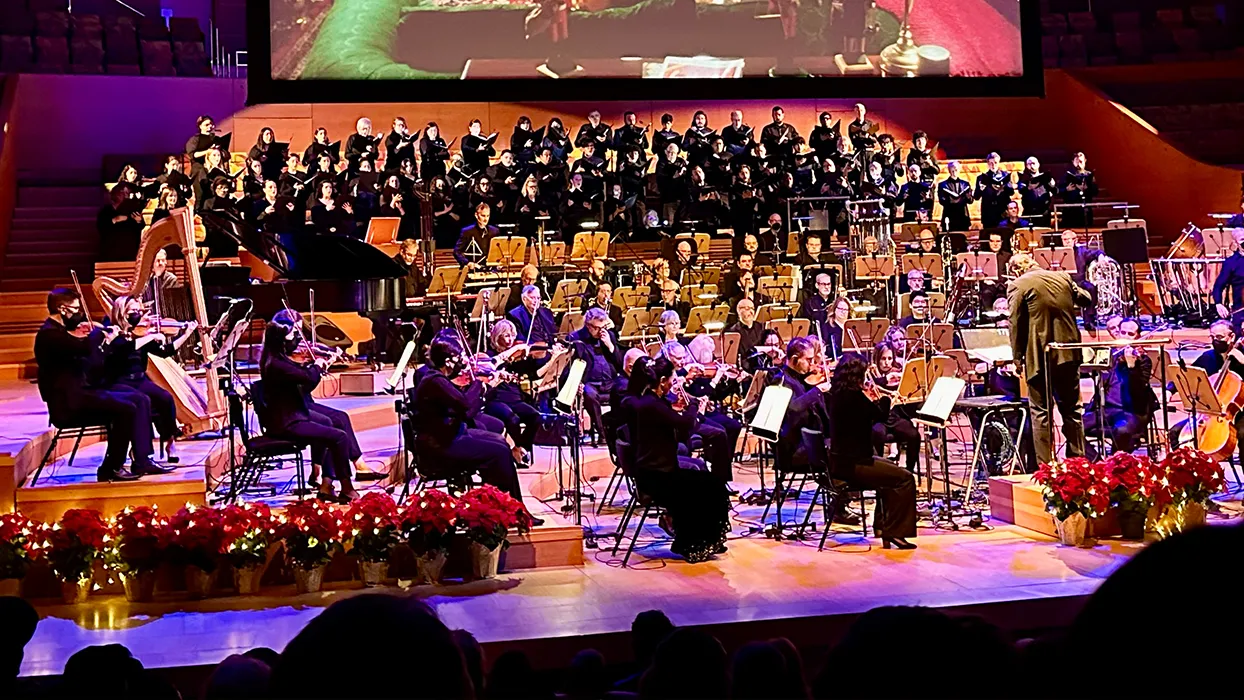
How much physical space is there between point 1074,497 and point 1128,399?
1763 millimetres

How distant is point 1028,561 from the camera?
6.51 metres

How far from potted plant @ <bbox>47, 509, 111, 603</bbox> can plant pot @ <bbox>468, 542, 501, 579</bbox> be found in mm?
1759

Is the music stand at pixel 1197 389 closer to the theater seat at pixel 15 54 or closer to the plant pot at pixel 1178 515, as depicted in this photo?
the plant pot at pixel 1178 515

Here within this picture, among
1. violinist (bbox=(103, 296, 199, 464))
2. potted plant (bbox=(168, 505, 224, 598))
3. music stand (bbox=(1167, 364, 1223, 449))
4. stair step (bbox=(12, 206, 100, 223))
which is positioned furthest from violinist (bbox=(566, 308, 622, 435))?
stair step (bbox=(12, 206, 100, 223))

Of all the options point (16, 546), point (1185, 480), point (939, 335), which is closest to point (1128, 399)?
point (1185, 480)

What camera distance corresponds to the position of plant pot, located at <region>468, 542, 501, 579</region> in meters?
6.43

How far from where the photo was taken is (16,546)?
599 centimetres

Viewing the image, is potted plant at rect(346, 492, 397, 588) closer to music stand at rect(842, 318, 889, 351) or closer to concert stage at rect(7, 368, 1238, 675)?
concert stage at rect(7, 368, 1238, 675)

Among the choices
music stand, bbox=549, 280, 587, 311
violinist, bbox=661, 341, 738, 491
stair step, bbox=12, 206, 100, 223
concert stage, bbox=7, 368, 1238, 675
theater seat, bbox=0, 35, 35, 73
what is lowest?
concert stage, bbox=7, 368, 1238, 675

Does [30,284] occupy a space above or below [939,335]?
above

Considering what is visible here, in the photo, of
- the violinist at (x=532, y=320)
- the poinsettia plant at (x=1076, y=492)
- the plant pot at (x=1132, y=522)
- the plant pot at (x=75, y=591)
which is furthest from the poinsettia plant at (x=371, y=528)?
the plant pot at (x=1132, y=522)

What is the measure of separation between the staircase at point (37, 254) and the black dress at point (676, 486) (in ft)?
28.0

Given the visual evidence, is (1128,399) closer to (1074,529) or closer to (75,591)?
(1074,529)

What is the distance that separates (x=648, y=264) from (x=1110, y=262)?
4.94 meters
